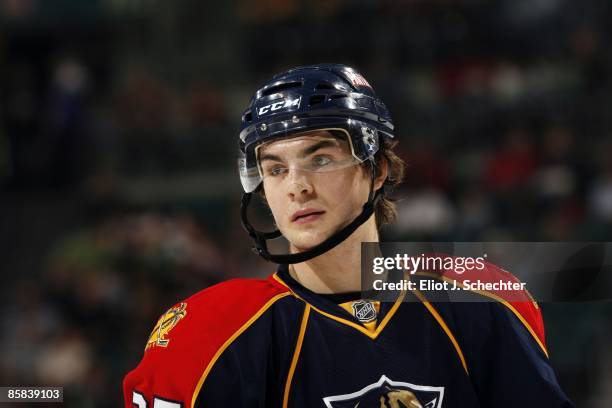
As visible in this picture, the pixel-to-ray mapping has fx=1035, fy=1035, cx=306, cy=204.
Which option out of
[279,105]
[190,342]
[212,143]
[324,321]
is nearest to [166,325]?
[190,342]

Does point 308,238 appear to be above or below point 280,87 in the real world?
below

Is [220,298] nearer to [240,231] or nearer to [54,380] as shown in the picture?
[54,380]

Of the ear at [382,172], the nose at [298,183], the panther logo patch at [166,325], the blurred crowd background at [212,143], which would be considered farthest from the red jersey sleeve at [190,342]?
the blurred crowd background at [212,143]

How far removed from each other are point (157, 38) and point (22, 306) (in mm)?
4738

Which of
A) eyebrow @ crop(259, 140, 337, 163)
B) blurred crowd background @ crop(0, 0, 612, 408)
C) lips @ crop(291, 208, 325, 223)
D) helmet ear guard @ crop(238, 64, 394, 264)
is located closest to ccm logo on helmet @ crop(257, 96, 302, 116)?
helmet ear guard @ crop(238, 64, 394, 264)

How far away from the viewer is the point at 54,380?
6797mm

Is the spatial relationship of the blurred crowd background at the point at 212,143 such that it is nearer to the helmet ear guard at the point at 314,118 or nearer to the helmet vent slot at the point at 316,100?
the helmet ear guard at the point at 314,118

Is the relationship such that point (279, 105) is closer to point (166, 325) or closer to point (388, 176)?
point (388, 176)

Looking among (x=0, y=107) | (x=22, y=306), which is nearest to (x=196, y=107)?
(x=0, y=107)

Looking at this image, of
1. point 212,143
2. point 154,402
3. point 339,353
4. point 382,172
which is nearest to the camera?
point 154,402

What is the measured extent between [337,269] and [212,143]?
7197mm

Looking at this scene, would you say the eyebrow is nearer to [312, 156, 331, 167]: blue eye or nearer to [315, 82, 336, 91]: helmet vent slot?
[312, 156, 331, 167]: blue eye

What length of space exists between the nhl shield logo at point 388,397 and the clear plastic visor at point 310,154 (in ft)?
1.84

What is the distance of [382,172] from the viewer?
287 centimetres
